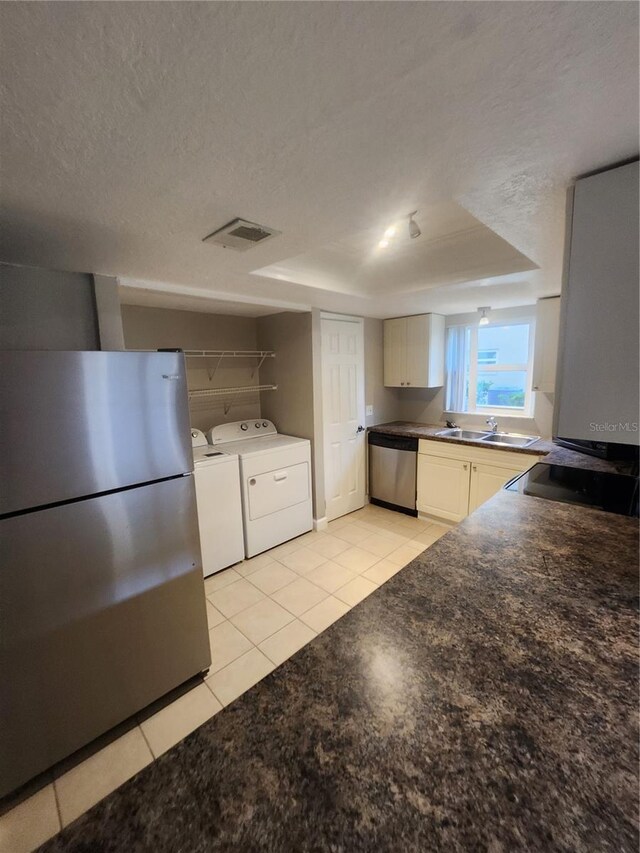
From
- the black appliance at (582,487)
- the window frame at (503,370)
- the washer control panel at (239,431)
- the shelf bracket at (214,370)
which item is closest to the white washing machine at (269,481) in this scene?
the washer control panel at (239,431)

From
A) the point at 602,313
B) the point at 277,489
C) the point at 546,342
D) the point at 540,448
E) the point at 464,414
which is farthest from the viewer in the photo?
the point at 464,414

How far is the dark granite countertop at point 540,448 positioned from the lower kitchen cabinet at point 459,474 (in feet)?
0.15

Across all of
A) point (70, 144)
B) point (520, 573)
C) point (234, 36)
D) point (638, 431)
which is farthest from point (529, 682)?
point (70, 144)

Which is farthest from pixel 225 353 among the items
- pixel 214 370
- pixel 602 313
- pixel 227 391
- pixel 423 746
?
pixel 423 746

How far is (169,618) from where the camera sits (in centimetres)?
163

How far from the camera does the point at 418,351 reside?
3.76m

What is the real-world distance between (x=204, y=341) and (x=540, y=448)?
3.08 metres

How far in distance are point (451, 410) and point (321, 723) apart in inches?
148

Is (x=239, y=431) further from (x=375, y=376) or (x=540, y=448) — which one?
(x=540, y=448)

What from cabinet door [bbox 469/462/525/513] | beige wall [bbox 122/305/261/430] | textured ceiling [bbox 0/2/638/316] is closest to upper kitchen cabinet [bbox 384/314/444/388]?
cabinet door [bbox 469/462/525/513]

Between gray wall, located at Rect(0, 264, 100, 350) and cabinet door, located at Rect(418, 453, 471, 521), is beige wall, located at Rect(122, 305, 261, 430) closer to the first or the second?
gray wall, located at Rect(0, 264, 100, 350)

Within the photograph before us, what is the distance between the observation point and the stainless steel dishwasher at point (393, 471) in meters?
3.59

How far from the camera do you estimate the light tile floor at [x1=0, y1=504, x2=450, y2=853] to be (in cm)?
130

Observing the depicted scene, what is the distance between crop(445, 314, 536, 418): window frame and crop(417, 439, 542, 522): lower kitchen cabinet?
2.50ft
